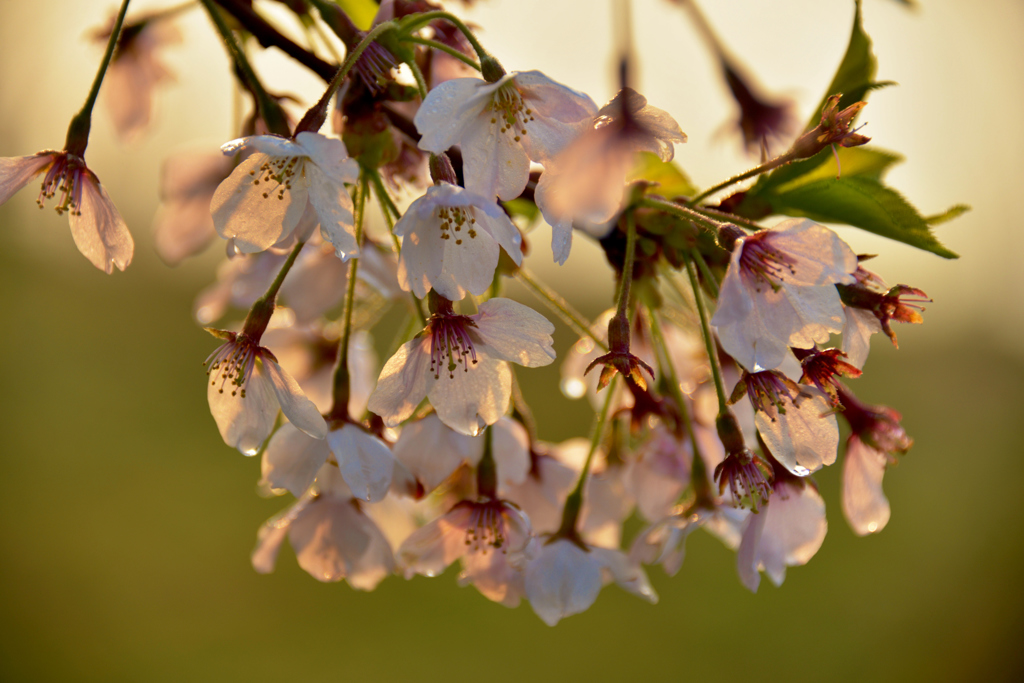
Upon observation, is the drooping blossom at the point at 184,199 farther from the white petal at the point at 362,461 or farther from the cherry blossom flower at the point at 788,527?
the cherry blossom flower at the point at 788,527

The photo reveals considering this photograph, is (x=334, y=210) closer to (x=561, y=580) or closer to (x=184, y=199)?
(x=561, y=580)

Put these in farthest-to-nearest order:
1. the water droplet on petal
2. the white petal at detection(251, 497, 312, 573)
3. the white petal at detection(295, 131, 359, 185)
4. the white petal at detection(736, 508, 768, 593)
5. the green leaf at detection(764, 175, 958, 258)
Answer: the water droplet on petal < the white petal at detection(251, 497, 312, 573) < the white petal at detection(736, 508, 768, 593) < the green leaf at detection(764, 175, 958, 258) < the white petal at detection(295, 131, 359, 185)

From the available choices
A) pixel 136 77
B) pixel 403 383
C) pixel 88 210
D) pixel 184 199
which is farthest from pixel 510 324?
pixel 136 77

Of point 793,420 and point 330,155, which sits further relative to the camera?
point 793,420

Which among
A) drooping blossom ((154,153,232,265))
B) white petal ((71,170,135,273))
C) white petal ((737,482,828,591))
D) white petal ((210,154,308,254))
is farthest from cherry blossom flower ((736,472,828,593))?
drooping blossom ((154,153,232,265))

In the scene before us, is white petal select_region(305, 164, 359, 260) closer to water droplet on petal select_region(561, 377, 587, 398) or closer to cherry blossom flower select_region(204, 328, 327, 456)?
cherry blossom flower select_region(204, 328, 327, 456)

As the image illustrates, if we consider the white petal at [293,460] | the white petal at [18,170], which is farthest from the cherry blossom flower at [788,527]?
the white petal at [18,170]
